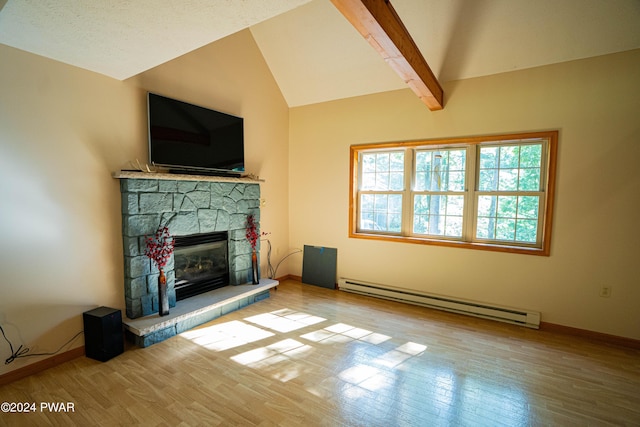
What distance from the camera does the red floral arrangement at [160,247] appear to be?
2.85 m

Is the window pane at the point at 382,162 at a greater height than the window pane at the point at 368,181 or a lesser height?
greater

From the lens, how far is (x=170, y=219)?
121 inches

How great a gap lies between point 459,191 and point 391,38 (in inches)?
86.4

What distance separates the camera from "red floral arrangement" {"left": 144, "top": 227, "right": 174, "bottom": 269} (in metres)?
2.85

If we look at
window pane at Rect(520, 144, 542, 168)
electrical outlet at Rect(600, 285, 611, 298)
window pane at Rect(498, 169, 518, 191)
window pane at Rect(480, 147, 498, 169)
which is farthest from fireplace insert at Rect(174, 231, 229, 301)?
electrical outlet at Rect(600, 285, 611, 298)

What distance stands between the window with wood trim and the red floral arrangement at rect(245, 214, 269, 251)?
1.42 metres

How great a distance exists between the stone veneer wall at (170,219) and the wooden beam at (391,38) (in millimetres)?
2351

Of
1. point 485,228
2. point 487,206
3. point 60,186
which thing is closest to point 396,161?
point 487,206

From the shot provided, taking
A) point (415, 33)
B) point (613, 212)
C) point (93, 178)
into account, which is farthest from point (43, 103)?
point (613, 212)

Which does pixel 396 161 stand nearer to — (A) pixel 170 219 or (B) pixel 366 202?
(B) pixel 366 202

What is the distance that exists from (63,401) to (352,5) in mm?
3374

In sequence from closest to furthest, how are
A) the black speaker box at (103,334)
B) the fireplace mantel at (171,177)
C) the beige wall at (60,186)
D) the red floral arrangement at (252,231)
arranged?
the beige wall at (60,186) → the black speaker box at (103,334) → the fireplace mantel at (171,177) → the red floral arrangement at (252,231)

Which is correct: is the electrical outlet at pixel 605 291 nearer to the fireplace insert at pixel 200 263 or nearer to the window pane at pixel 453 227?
the window pane at pixel 453 227

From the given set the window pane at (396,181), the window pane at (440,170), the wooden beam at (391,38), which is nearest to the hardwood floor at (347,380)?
the window pane at (440,170)
